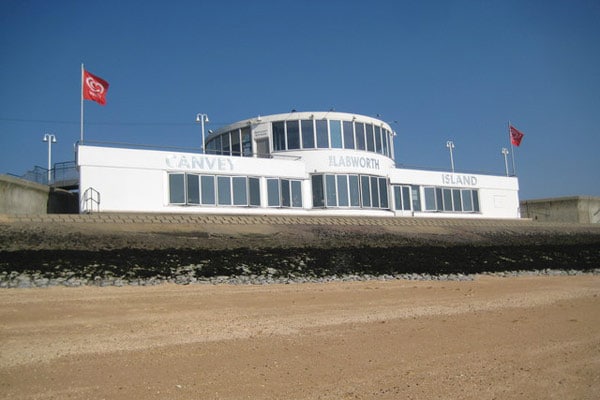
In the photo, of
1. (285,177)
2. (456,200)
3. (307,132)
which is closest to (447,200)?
(456,200)

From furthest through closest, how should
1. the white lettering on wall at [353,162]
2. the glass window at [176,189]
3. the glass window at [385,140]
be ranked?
the glass window at [385,140]
the white lettering on wall at [353,162]
the glass window at [176,189]

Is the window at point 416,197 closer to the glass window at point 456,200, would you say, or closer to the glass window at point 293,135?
the glass window at point 456,200

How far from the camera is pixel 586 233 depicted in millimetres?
36344

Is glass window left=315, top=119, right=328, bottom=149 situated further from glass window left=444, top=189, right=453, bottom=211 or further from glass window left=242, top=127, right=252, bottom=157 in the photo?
glass window left=444, top=189, right=453, bottom=211

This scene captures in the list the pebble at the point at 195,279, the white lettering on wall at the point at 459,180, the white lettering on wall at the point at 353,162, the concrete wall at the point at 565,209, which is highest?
the white lettering on wall at the point at 353,162

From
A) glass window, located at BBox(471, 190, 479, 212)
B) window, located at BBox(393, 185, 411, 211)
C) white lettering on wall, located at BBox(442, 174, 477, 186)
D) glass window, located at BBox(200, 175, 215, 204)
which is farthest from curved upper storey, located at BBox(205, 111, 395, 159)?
glass window, located at BBox(471, 190, 479, 212)

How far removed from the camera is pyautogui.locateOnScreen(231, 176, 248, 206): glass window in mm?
26969

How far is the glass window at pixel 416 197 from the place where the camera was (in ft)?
112

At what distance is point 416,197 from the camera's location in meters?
34.5

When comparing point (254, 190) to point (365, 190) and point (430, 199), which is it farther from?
point (430, 199)

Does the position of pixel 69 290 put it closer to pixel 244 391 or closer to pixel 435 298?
pixel 244 391

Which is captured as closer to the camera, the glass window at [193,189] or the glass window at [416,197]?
the glass window at [193,189]

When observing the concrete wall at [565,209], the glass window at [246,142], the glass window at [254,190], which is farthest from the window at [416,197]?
the concrete wall at [565,209]

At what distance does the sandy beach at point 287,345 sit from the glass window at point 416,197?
2119 cm
